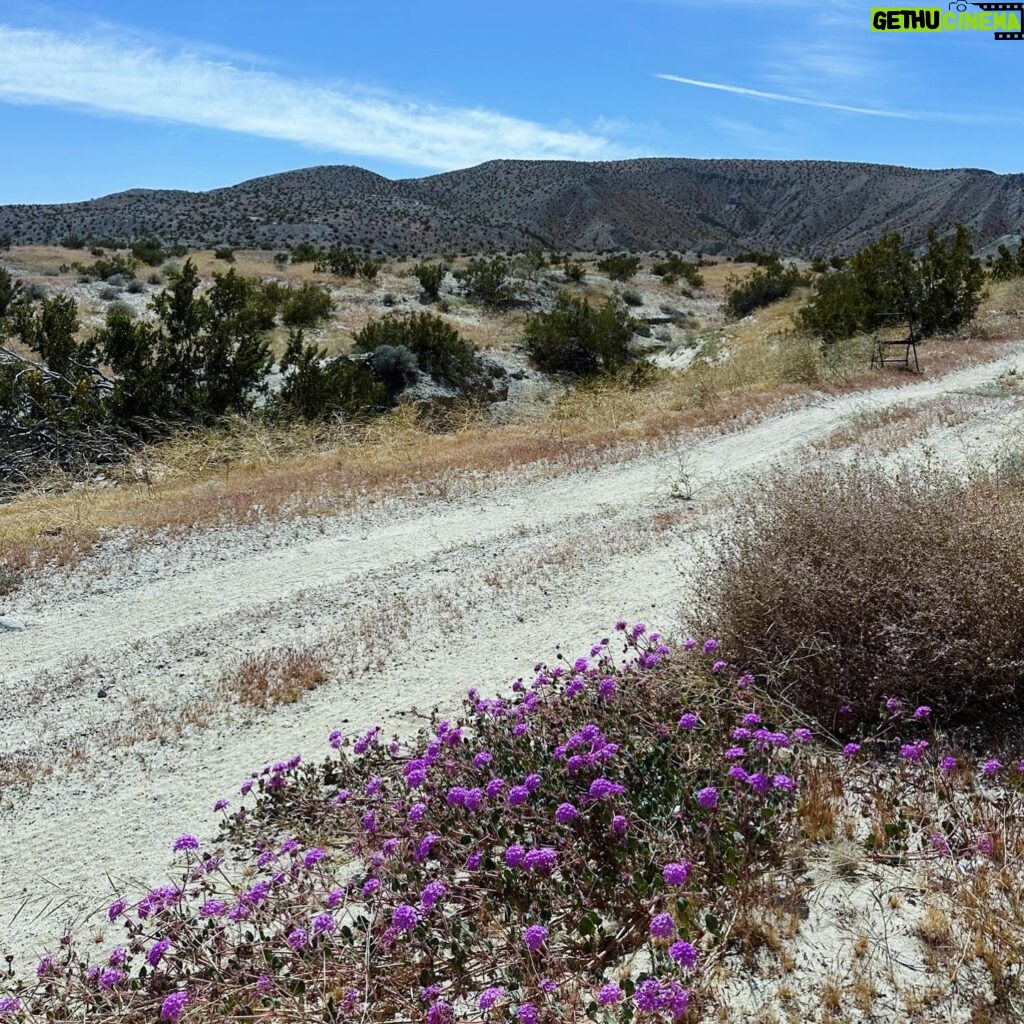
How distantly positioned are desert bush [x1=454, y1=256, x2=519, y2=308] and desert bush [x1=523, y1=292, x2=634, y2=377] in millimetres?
6408

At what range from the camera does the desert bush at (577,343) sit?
25.0 meters

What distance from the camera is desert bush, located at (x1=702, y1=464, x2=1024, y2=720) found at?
11.8 ft

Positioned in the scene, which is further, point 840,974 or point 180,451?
point 180,451

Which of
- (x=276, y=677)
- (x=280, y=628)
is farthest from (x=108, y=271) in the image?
(x=276, y=677)

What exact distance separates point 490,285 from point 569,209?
6861cm

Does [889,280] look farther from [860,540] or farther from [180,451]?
[860,540]

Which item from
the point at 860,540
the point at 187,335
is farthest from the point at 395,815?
the point at 187,335

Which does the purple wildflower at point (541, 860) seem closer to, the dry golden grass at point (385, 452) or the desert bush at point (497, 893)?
the desert bush at point (497, 893)

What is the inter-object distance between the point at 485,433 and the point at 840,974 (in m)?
13.8

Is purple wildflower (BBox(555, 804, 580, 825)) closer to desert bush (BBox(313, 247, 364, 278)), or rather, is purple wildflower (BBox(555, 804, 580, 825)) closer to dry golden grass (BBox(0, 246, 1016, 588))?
dry golden grass (BBox(0, 246, 1016, 588))

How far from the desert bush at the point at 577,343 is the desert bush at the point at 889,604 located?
2049 centimetres

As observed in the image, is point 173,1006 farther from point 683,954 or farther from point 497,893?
point 683,954

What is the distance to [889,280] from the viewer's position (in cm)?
2278

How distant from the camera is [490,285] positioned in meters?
32.8
